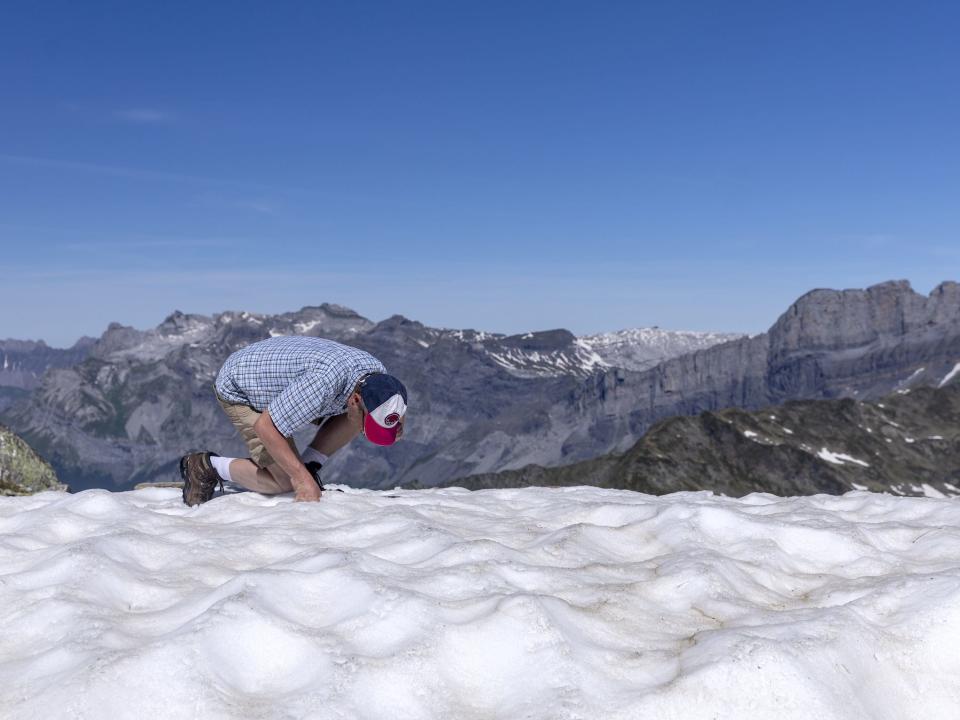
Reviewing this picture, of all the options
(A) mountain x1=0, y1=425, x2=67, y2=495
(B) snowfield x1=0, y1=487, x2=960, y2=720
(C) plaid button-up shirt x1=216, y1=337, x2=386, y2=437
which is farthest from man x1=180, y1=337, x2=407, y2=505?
(A) mountain x1=0, y1=425, x2=67, y2=495

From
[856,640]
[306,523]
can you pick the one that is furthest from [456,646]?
[306,523]

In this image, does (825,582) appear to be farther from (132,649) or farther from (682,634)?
(132,649)

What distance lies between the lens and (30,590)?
7977mm

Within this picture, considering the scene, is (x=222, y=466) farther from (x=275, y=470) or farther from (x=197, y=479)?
(x=275, y=470)

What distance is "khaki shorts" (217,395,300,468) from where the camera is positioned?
12.9m

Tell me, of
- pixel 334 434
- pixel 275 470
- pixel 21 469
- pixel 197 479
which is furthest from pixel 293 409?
pixel 21 469

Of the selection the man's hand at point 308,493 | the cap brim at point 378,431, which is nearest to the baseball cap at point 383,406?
the cap brim at point 378,431

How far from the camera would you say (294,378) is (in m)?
12.5

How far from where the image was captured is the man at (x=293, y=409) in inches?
470

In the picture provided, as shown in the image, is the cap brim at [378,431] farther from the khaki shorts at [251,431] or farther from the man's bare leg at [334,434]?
the khaki shorts at [251,431]

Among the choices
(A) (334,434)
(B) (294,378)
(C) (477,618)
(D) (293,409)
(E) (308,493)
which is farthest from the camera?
(A) (334,434)

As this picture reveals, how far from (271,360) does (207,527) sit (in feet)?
8.99

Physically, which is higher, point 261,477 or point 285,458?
point 285,458

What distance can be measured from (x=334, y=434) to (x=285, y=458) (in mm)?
1570
